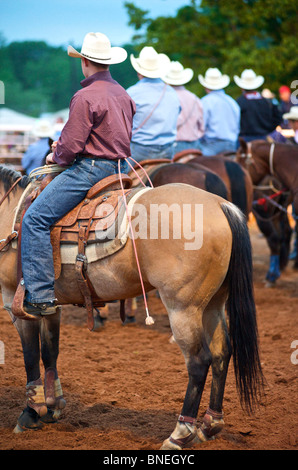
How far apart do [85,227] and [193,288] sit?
2.90 feet

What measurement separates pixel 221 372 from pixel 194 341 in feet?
1.27

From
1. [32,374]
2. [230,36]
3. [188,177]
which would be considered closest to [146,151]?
[188,177]

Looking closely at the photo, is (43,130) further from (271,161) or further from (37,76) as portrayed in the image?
(37,76)

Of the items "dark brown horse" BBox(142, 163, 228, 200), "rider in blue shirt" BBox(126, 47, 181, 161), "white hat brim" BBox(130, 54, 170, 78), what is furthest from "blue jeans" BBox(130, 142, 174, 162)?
"white hat brim" BBox(130, 54, 170, 78)

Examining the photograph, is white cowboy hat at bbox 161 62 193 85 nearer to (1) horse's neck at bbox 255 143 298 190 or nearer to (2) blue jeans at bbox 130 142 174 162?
(1) horse's neck at bbox 255 143 298 190

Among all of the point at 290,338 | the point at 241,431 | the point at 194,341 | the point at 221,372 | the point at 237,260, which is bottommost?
the point at 290,338

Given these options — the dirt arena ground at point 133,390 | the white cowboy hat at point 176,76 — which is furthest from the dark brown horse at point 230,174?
the white cowboy hat at point 176,76

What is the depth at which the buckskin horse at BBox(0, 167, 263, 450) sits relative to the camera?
12.6 feet

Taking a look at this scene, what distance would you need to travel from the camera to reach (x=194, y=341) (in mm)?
3875

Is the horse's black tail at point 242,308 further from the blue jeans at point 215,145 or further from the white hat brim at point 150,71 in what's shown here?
the blue jeans at point 215,145

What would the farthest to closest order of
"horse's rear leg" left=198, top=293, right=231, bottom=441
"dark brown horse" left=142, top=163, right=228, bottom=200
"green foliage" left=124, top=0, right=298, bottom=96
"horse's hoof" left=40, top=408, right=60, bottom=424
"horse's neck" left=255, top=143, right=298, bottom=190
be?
"green foliage" left=124, top=0, right=298, bottom=96 < "horse's neck" left=255, top=143, right=298, bottom=190 < "dark brown horse" left=142, top=163, right=228, bottom=200 < "horse's hoof" left=40, top=408, right=60, bottom=424 < "horse's rear leg" left=198, top=293, right=231, bottom=441

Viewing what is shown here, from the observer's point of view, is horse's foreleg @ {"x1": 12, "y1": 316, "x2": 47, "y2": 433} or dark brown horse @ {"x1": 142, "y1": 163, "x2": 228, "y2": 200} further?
dark brown horse @ {"x1": 142, "y1": 163, "x2": 228, "y2": 200}
